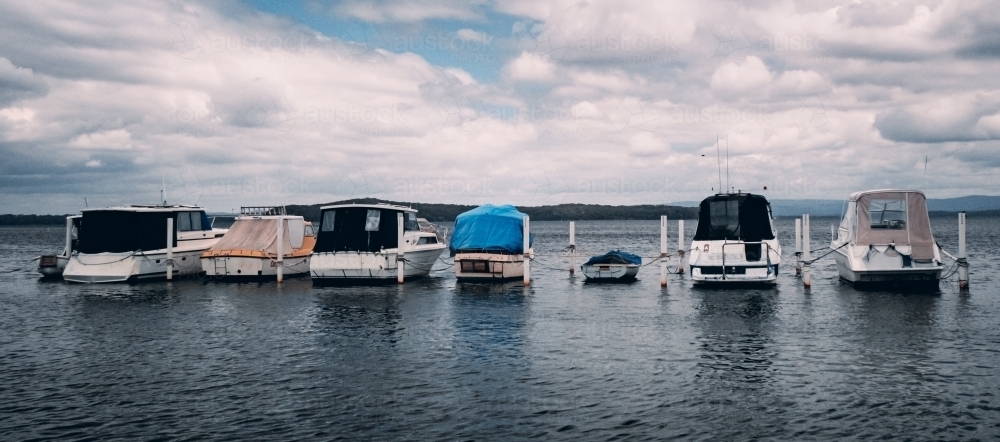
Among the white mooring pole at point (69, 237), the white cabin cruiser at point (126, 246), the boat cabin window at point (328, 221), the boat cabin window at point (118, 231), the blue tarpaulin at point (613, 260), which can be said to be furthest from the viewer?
the white mooring pole at point (69, 237)

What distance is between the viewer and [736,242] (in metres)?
31.2

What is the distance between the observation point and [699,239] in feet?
105

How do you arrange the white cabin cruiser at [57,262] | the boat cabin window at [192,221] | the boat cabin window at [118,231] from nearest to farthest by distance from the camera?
the boat cabin window at [118,231]
the boat cabin window at [192,221]
the white cabin cruiser at [57,262]

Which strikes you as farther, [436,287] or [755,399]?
[436,287]

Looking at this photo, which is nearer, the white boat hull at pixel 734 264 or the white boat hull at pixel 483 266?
the white boat hull at pixel 734 264

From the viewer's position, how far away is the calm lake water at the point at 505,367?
497 inches

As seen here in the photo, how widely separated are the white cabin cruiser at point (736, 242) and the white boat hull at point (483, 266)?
30.1 feet

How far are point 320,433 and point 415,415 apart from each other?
1.75 metres

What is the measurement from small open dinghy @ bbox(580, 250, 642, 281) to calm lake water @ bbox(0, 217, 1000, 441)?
652cm

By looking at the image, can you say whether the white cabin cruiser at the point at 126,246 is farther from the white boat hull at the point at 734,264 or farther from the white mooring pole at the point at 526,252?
the white boat hull at the point at 734,264

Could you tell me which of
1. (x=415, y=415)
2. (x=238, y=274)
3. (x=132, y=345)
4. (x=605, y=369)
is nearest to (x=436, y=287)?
(x=238, y=274)

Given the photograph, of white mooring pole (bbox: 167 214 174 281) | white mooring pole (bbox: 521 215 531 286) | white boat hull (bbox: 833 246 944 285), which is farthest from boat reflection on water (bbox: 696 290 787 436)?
white mooring pole (bbox: 167 214 174 281)

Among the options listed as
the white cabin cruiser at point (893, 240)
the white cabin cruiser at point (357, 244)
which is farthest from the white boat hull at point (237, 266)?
the white cabin cruiser at point (893, 240)

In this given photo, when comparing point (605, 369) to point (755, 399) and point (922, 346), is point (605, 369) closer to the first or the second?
point (755, 399)
